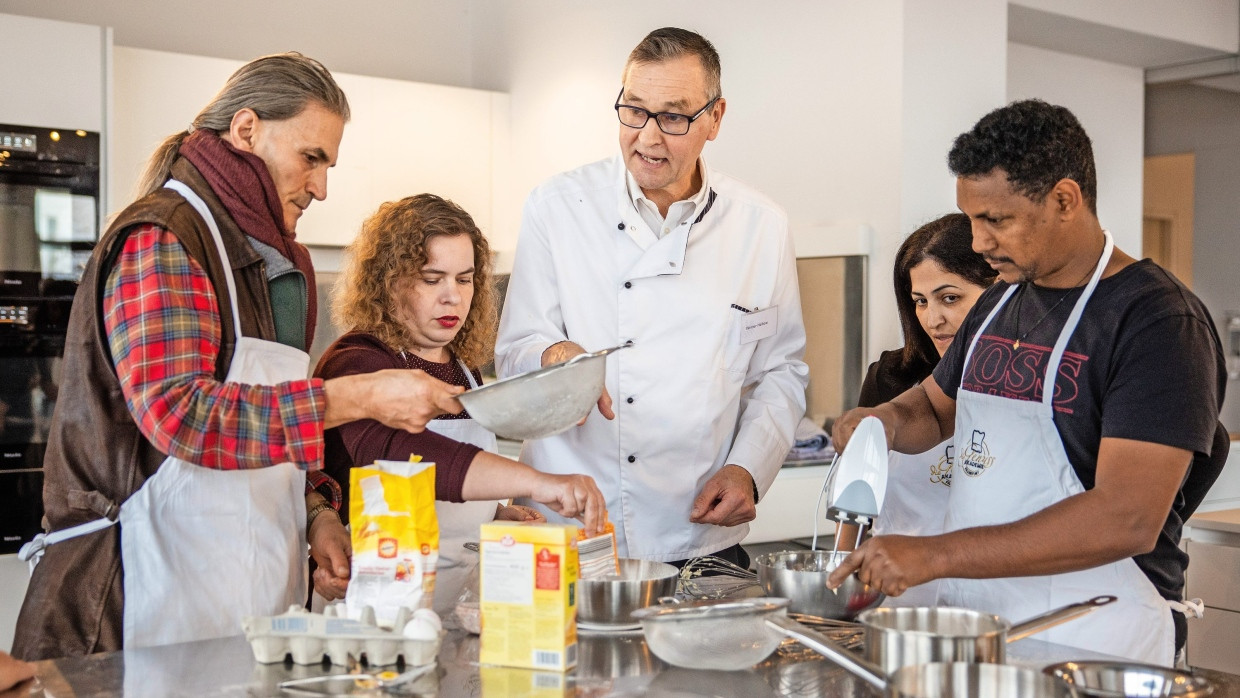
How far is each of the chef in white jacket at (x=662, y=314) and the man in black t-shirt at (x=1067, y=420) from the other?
1.49ft

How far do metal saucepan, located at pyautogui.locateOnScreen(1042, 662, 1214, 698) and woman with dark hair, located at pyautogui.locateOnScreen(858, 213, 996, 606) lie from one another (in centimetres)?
47

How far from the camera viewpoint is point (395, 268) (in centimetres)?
171

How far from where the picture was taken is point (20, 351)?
9.39 feet

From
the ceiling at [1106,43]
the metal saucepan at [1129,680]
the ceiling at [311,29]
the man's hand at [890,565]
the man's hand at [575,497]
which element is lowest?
the metal saucepan at [1129,680]

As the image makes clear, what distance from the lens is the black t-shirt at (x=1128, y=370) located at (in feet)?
4.07

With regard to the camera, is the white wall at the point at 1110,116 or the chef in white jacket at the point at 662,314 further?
the white wall at the point at 1110,116

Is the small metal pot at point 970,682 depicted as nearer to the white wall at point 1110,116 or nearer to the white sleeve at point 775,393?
Result: the white sleeve at point 775,393

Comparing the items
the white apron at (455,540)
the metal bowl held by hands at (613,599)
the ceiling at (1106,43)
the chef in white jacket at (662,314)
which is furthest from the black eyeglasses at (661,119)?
the ceiling at (1106,43)

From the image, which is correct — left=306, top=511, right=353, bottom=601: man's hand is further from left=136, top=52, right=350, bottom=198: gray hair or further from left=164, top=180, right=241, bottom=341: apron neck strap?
left=136, top=52, right=350, bottom=198: gray hair

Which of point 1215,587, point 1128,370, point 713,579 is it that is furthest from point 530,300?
point 1215,587

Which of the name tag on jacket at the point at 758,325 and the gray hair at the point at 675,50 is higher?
the gray hair at the point at 675,50

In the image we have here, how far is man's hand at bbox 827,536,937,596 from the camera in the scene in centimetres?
121

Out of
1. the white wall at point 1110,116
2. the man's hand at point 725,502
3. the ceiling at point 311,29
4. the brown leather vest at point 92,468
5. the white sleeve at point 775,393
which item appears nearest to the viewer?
the brown leather vest at point 92,468

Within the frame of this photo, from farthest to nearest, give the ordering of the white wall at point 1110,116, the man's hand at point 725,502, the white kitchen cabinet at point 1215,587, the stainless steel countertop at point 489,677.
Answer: the white wall at point 1110,116, the white kitchen cabinet at point 1215,587, the man's hand at point 725,502, the stainless steel countertop at point 489,677
